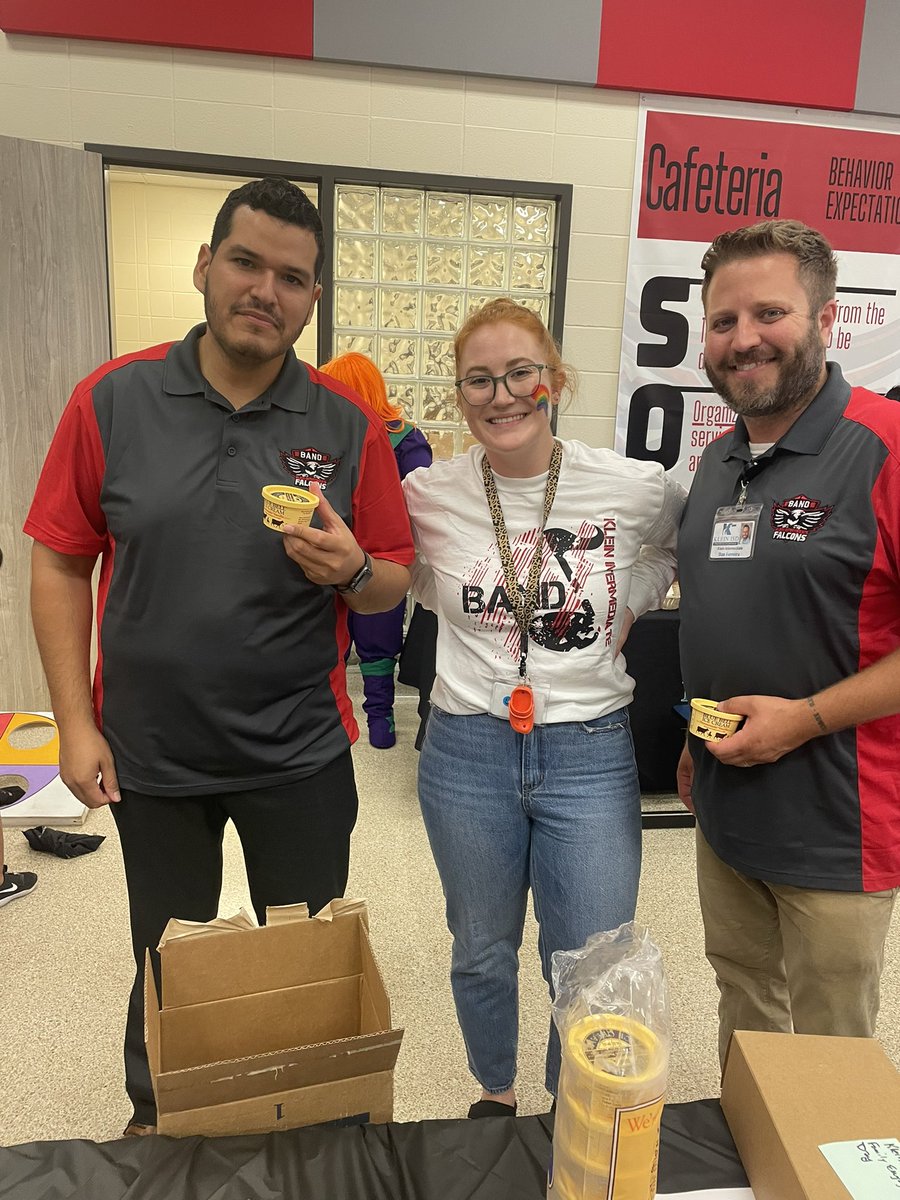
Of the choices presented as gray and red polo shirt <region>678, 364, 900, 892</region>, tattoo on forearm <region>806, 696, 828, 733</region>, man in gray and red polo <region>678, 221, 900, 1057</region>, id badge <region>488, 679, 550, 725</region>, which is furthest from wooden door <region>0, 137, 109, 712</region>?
tattoo on forearm <region>806, 696, 828, 733</region>

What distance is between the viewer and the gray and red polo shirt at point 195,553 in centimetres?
132

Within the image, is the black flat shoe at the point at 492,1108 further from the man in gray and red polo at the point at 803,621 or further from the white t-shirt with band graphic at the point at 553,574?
the white t-shirt with band graphic at the point at 553,574

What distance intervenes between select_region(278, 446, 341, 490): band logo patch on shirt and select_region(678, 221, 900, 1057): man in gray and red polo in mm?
665

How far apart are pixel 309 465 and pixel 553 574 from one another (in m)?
0.47

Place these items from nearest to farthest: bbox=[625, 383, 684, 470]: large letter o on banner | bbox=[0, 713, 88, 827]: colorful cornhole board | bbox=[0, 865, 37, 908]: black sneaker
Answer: bbox=[0, 865, 37, 908]: black sneaker < bbox=[0, 713, 88, 827]: colorful cornhole board < bbox=[625, 383, 684, 470]: large letter o on banner

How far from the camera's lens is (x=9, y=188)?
129 inches

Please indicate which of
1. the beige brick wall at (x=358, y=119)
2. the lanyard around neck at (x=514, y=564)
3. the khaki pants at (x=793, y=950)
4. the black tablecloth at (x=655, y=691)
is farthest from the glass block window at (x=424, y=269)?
the khaki pants at (x=793, y=950)

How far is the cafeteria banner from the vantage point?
3.91 meters

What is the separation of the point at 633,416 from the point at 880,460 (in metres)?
3.04

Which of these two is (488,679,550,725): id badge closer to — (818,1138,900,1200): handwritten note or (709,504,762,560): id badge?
(709,504,762,560): id badge

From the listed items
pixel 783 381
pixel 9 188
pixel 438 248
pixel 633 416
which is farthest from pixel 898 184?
pixel 9 188

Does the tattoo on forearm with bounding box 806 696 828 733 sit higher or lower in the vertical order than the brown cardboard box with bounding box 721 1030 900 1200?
higher

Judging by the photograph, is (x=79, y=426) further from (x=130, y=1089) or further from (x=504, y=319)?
(x=130, y=1089)

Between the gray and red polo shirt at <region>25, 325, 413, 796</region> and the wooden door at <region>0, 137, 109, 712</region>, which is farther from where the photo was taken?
Answer: the wooden door at <region>0, 137, 109, 712</region>
